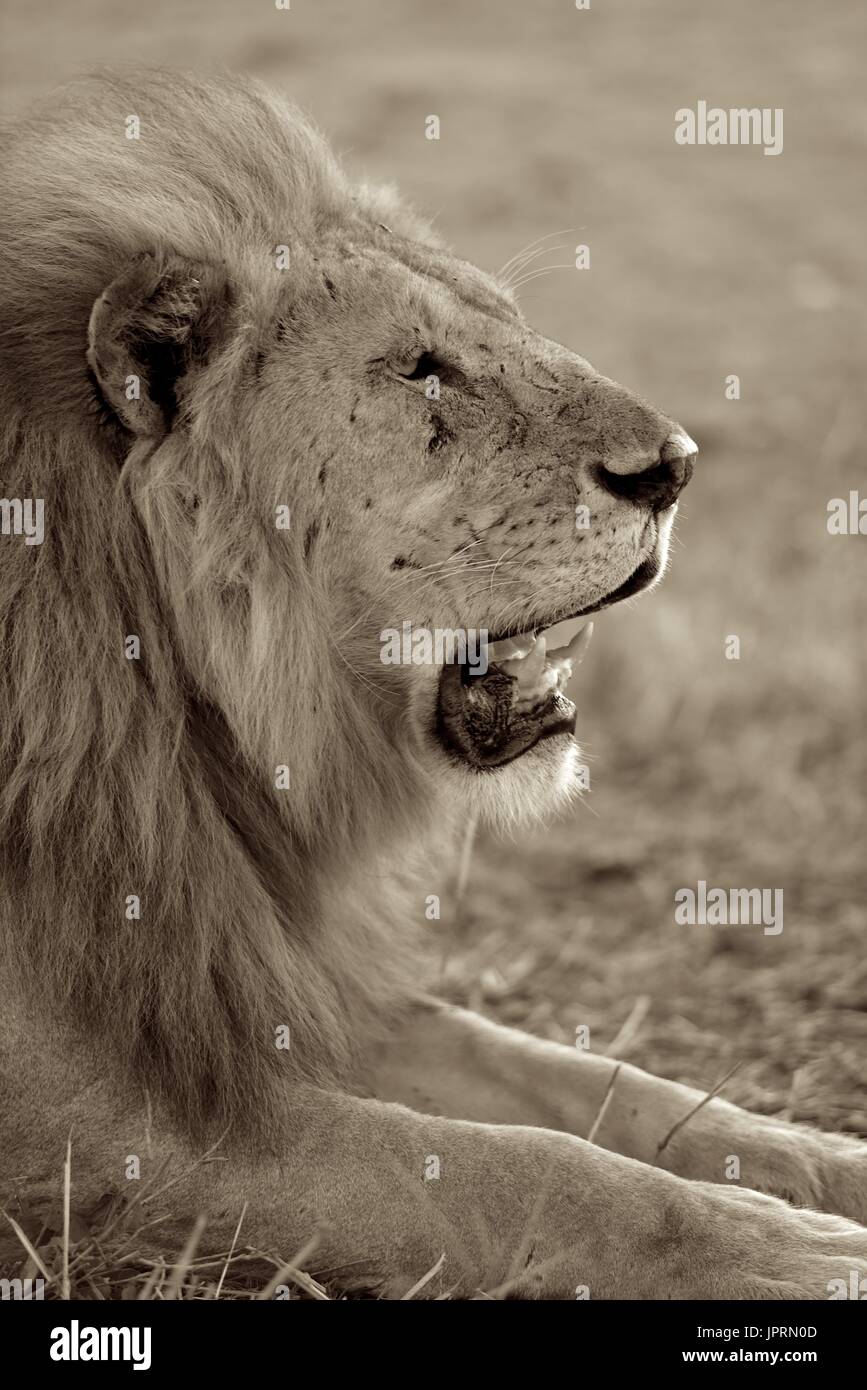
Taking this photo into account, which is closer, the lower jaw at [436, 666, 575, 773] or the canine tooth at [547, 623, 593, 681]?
the lower jaw at [436, 666, 575, 773]

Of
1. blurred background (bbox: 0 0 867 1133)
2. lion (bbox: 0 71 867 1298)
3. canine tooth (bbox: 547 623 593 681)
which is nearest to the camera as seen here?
lion (bbox: 0 71 867 1298)

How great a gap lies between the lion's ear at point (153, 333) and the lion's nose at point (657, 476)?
78 centimetres

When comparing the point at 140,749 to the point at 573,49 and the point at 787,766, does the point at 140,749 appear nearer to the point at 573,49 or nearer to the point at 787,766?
the point at 787,766

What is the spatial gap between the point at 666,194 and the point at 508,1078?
31.9ft

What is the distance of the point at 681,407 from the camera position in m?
9.45

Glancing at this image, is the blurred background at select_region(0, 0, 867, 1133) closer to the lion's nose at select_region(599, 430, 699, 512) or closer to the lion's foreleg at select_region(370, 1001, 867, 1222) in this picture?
the lion's foreleg at select_region(370, 1001, 867, 1222)

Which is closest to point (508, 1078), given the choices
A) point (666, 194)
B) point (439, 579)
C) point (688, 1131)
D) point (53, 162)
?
point (688, 1131)

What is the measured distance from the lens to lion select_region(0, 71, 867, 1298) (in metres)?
2.94

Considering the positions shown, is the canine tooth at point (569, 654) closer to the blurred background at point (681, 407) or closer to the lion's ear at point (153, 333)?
the blurred background at point (681, 407)

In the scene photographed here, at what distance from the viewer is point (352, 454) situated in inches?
125

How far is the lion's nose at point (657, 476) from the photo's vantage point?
3236mm
